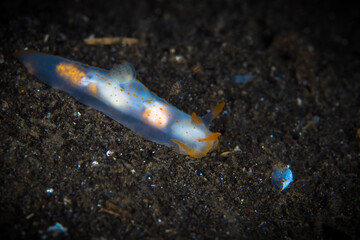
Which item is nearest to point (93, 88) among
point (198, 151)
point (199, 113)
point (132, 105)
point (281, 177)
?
point (132, 105)

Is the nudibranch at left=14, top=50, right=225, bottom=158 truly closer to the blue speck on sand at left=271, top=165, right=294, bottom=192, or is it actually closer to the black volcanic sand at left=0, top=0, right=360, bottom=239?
the black volcanic sand at left=0, top=0, right=360, bottom=239

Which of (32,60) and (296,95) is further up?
(296,95)

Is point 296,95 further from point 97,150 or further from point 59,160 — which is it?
point 59,160

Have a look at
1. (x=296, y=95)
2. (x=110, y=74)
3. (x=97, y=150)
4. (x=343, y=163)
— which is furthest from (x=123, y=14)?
(x=343, y=163)

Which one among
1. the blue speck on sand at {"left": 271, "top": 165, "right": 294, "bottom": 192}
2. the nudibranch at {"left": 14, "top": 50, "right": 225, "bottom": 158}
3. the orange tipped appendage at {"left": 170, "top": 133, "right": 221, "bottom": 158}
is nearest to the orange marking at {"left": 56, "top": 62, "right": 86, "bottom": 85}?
the nudibranch at {"left": 14, "top": 50, "right": 225, "bottom": 158}

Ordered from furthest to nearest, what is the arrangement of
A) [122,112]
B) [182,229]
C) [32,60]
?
[32,60] → [122,112] → [182,229]

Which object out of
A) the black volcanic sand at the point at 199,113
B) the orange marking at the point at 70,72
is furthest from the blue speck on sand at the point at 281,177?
the orange marking at the point at 70,72
